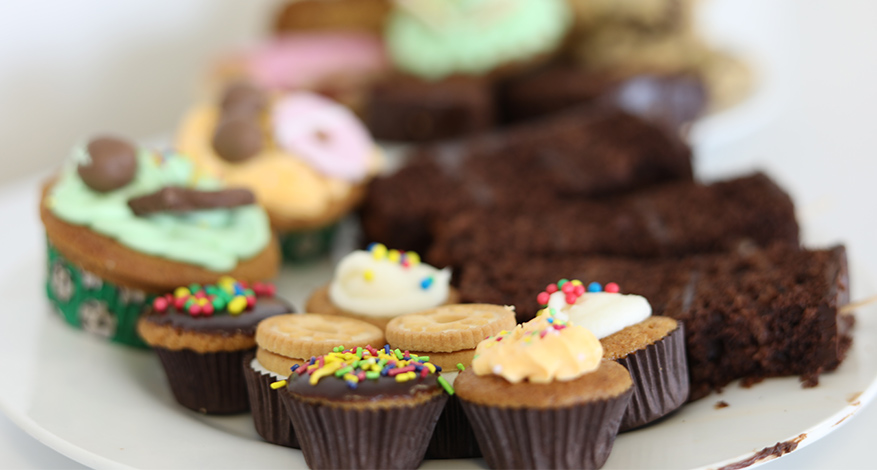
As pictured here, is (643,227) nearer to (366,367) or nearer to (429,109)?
(366,367)

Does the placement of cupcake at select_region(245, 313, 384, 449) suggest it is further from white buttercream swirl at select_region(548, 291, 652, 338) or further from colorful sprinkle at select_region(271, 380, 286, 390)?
white buttercream swirl at select_region(548, 291, 652, 338)

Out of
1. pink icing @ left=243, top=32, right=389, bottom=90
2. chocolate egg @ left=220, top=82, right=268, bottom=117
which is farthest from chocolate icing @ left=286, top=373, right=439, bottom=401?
pink icing @ left=243, top=32, right=389, bottom=90

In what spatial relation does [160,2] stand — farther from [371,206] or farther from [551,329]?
[551,329]

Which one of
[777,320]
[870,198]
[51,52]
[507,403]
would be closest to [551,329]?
[507,403]

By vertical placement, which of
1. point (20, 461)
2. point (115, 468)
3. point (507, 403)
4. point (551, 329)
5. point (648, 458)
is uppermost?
point (551, 329)

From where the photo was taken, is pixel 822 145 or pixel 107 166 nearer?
pixel 107 166

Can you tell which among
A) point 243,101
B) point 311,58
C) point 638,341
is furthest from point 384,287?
point 311,58
